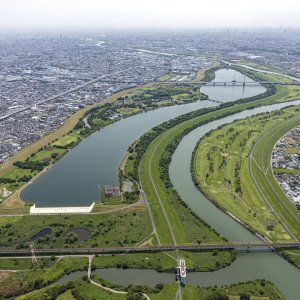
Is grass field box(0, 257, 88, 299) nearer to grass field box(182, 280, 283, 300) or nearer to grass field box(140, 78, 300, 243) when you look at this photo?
grass field box(140, 78, 300, 243)

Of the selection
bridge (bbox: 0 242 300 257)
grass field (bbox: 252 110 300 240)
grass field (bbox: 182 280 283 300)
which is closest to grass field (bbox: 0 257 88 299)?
bridge (bbox: 0 242 300 257)

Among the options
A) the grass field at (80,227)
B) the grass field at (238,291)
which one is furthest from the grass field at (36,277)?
the grass field at (238,291)

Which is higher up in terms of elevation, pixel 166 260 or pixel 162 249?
pixel 162 249

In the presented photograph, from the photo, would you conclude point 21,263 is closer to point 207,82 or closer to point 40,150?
point 40,150

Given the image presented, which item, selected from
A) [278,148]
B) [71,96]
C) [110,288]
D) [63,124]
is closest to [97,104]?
[71,96]

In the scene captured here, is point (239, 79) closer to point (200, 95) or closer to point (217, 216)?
point (200, 95)

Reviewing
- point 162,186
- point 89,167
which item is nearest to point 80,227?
point 162,186

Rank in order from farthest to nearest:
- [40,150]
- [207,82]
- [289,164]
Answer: [207,82], [40,150], [289,164]
